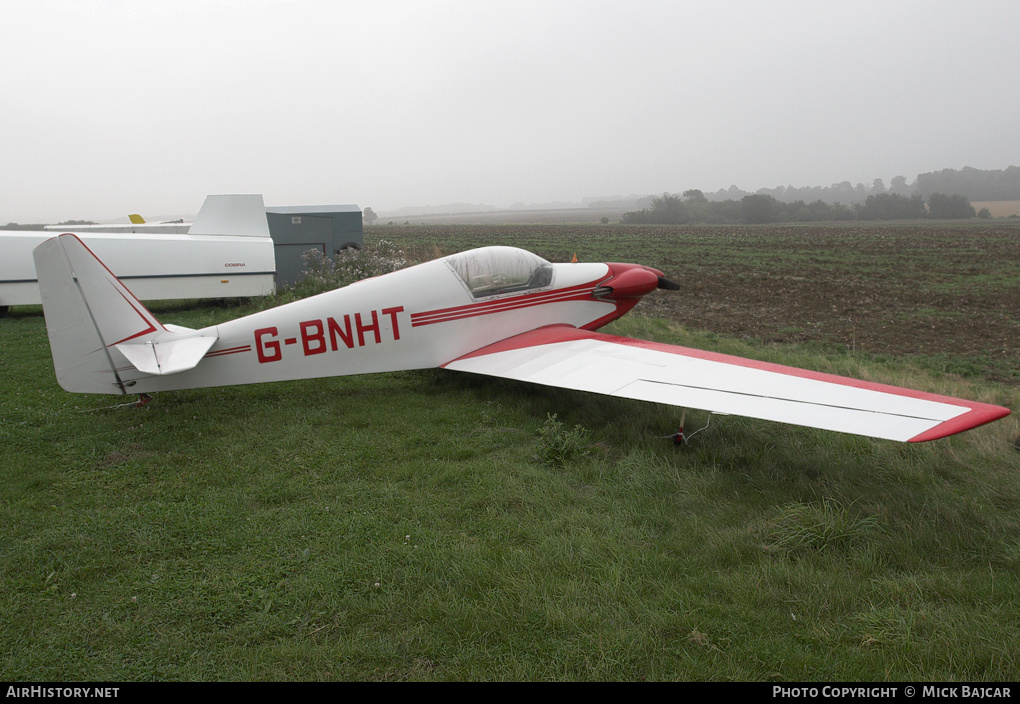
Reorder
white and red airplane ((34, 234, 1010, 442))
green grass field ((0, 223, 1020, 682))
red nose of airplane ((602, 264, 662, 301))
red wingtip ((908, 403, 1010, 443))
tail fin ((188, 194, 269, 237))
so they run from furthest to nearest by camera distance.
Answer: tail fin ((188, 194, 269, 237)) < red nose of airplane ((602, 264, 662, 301)) < white and red airplane ((34, 234, 1010, 442)) < red wingtip ((908, 403, 1010, 443)) < green grass field ((0, 223, 1020, 682))

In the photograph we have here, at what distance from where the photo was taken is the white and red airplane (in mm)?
4340

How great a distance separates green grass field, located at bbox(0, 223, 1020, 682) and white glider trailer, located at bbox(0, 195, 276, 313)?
610 cm

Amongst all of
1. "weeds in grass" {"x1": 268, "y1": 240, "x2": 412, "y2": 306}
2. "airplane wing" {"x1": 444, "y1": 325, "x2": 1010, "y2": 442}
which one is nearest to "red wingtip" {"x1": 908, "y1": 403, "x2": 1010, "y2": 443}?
"airplane wing" {"x1": 444, "y1": 325, "x2": 1010, "y2": 442}

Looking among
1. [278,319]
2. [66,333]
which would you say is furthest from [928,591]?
[66,333]

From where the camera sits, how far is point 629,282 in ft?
26.3

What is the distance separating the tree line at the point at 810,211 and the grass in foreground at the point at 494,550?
81.9 metres

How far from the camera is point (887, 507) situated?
399cm

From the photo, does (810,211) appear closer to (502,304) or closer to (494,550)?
(502,304)

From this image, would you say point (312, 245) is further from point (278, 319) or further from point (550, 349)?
point (550, 349)

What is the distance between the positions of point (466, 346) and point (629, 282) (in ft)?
8.73

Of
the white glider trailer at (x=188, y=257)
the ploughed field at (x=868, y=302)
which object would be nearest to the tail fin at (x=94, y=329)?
the white glider trailer at (x=188, y=257)

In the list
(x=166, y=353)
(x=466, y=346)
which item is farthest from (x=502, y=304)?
(x=166, y=353)

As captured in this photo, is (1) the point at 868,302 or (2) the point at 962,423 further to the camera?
(1) the point at 868,302

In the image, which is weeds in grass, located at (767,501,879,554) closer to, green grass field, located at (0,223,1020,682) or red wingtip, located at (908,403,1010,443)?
green grass field, located at (0,223,1020,682)
